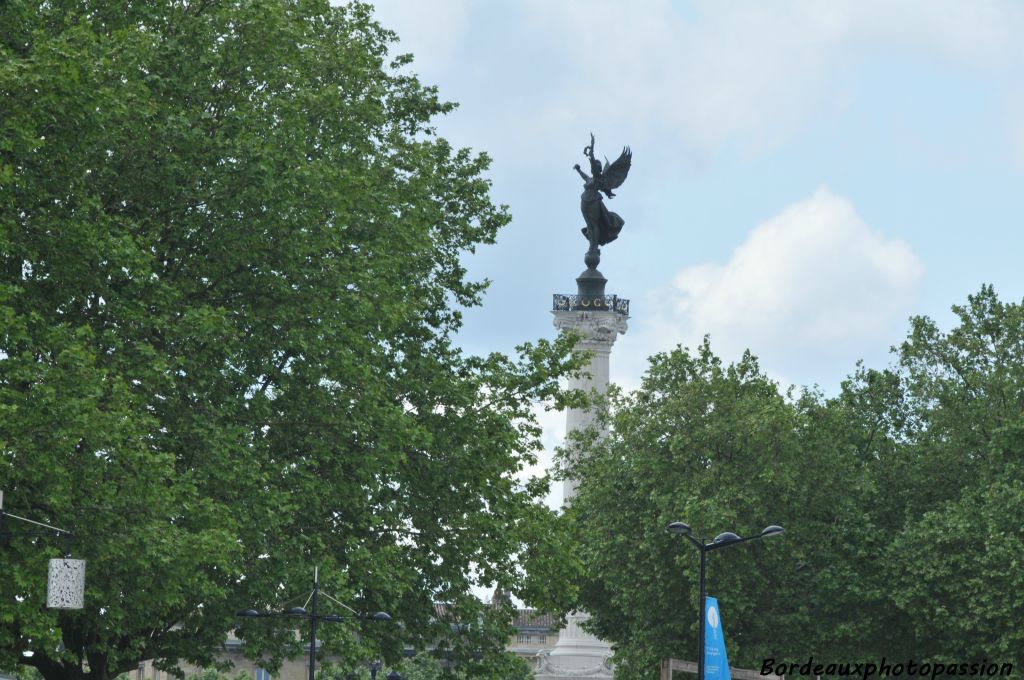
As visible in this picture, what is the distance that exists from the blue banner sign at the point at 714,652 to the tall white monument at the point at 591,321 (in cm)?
3364

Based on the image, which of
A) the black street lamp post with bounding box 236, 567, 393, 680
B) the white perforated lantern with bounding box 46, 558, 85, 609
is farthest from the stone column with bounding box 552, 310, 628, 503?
the white perforated lantern with bounding box 46, 558, 85, 609

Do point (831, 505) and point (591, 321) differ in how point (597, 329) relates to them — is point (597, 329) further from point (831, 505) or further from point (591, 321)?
point (831, 505)

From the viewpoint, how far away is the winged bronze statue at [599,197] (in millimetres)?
74875

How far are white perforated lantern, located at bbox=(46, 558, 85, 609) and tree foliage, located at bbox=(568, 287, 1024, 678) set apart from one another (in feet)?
91.7

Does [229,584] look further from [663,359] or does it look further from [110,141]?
[663,359]

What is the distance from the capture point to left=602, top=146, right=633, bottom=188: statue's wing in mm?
75188

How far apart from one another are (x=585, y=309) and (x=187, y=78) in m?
40.2

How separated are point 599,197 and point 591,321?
6431 mm

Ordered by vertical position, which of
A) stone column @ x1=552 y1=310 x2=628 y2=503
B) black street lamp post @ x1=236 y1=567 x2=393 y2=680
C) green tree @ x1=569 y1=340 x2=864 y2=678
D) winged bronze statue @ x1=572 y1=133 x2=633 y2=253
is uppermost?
winged bronze statue @ x1=572 y1=133 x2=633 y2=253

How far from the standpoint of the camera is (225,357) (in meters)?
32.7

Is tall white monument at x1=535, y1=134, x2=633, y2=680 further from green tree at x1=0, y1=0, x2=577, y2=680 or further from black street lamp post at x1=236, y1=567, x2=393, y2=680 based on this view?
black street lamp post at x1=236, y1=567, x2=393, y2=680

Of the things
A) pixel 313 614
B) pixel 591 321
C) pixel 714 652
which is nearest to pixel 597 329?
pixel 591 321

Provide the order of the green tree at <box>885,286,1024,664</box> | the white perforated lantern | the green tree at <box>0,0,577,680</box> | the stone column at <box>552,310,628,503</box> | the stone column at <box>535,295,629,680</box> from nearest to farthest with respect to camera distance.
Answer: the white perforated lantern → the green tree at <box>0,0,577,680</box> → the green tree at <box>885,286,1024,664</box> → the stone column at <box>535,295,629,680</box> → the stone column at <box>552,310,628,503</box>

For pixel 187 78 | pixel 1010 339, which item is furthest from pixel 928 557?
pixel 187 78
